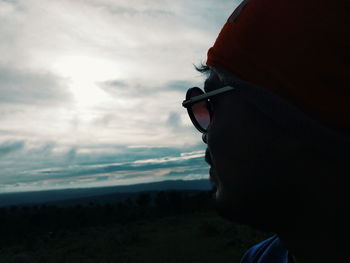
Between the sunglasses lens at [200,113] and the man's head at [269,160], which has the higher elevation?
the sunglasses lens at [200,113]

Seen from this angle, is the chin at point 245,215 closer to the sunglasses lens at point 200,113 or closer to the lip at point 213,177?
the lip at point 213,177

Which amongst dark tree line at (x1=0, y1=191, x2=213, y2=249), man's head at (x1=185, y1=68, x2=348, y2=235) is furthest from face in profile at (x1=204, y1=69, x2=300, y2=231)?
dark tree line at (x1=0, y1=191, x2=213, y2=249)

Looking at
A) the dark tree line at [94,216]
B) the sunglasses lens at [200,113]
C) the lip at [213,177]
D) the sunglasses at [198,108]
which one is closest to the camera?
the lip at [213,177]

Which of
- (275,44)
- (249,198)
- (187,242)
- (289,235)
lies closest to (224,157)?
(249,198)

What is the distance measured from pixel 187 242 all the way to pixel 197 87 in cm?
1423

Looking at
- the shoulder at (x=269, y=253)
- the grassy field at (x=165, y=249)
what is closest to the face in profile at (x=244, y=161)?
the shoulder at (x=269, y=253)

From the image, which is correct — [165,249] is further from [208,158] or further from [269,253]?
[208,158]

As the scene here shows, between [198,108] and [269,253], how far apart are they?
0.89 metres

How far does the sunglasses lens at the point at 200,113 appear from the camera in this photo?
1.96 metres

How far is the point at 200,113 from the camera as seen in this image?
2062 mm

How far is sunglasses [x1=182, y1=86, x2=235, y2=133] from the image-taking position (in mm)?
1861

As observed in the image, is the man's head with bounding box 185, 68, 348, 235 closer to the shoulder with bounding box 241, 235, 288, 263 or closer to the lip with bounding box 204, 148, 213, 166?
the lip with bounding box 204, 148, 213, 166

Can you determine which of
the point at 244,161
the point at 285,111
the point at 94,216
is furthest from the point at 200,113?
the point at 94,216

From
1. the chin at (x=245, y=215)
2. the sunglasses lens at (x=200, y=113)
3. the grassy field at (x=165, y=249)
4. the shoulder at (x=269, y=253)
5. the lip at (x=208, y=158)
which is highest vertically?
the sunglasses lens at (x=200, y=113)
